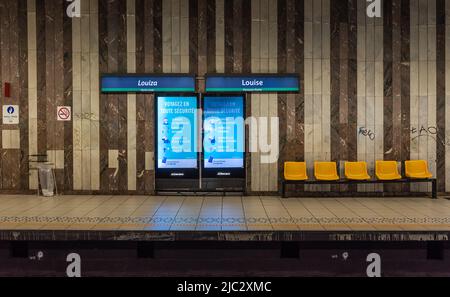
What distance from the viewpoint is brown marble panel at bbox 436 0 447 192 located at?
31.1ft

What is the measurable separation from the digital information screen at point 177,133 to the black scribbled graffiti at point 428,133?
177 inches

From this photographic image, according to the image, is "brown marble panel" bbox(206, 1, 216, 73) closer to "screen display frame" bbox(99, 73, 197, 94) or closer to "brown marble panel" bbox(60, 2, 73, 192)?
"screen display frame" bbox(99, 73, 197, 94)

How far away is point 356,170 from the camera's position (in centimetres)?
938

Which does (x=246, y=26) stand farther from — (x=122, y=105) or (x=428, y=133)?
(x=428, y=133)

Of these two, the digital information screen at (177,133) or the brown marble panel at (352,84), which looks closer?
the brown marble panel at (352,84)

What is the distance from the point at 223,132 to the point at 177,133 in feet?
3.14

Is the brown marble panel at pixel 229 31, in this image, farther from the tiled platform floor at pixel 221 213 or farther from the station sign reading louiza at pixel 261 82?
the tiled platform floor at pixel 221 213

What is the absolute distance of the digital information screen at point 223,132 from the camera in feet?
31.5

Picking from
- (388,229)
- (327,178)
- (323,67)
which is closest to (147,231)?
(388,229)

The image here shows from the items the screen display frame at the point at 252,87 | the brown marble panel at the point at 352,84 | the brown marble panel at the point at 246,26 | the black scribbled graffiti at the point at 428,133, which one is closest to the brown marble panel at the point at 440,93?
the black scribbled graffiti at the point at 428,133

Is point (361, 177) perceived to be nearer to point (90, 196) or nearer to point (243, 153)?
point (243, 153)

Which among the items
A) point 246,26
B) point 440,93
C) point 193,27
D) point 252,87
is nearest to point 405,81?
point 440,93

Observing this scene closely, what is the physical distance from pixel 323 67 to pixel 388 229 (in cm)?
448

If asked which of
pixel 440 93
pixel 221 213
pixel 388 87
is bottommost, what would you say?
pixel 221 213
